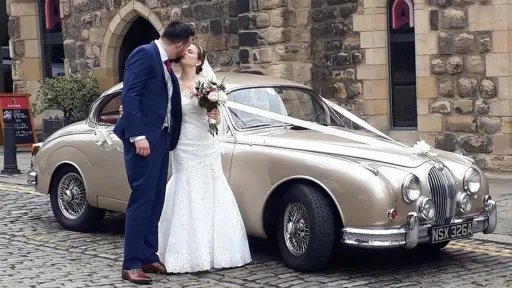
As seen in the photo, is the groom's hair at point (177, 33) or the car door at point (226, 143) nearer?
the groom's hair at point (177, 33)

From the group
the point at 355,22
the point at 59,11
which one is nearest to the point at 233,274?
the point at 355,22

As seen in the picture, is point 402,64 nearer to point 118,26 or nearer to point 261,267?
point 118,26

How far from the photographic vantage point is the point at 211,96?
750cm

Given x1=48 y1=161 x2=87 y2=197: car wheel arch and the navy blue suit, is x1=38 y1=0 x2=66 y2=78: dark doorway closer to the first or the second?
x1=48 y1=161 x2=87 y2=197: car wheel arch

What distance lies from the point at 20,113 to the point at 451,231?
11632 millimetres

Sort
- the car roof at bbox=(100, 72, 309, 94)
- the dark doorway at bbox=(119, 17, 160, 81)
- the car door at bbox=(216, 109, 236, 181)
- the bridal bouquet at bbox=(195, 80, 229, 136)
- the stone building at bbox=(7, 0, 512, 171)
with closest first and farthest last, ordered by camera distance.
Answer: the bridal bouquet at bbox=(195, 80, 229, 136) → the car door at bbox=(216, 109, 236, 181) → the car roof at bbox=(100, 72, 309, 94) → the stone building at bbox=(7, 0, 512, 171) → the dark doorway at bbox=(119, 17, 160, 81)

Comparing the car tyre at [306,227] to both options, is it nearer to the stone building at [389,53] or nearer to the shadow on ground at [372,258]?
the shadow on ground at [372,258]

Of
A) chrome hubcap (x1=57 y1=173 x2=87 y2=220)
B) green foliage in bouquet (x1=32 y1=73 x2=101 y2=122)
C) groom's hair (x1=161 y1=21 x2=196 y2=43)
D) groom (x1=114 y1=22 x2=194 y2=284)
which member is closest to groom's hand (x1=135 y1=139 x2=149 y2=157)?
groom (x1=114 y1=22 x2=194 y2=284)

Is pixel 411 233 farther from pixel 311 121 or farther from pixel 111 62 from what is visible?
pixel 111 62

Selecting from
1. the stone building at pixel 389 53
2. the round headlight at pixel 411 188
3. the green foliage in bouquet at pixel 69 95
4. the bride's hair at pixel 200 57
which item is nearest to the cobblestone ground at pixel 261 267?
the round headlight at pixel 411 188

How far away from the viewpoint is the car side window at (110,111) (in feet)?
31.1

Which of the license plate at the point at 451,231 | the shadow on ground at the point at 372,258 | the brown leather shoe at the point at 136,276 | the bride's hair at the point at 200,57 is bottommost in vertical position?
the shadow on ground at the point at 372,258

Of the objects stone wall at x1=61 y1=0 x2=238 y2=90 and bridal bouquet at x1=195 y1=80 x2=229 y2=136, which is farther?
stone wall at x1=61 y1=0 x2=238 y2=90

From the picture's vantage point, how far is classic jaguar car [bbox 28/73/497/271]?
280 inches
